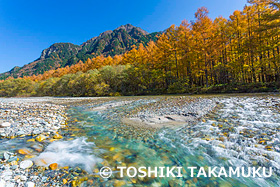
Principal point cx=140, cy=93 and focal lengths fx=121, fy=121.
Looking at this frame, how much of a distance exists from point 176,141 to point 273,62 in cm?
1775

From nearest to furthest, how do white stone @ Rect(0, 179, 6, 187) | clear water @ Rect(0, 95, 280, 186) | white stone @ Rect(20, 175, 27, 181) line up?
white stone @ Rect(0, 179, 6, 187) < white stone @ Rect(20, 175, 27, 181) < clear water @ Rect(0, 95, 280, 186)

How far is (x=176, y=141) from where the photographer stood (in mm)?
4090

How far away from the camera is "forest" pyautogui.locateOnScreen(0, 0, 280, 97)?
14078mm

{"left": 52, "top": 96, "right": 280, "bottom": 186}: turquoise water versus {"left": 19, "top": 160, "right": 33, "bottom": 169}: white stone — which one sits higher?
{"left": 19, "top": 160, "right": 33, "bottom": 169}: white stone

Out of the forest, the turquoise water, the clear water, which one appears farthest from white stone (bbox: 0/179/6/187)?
the forest

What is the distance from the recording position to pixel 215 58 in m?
18.3

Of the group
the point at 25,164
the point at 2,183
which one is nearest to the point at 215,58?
the point at 25,164

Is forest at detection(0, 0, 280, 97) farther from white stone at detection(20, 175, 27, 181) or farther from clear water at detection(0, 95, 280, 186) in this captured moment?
white stone at detection(20, 175, 27, 181)

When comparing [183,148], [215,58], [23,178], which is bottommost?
[183,148]

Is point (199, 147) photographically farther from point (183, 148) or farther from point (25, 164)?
point (25, 164)

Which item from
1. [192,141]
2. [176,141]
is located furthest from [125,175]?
[192,141]

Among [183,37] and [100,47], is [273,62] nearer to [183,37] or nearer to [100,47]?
[183,37]

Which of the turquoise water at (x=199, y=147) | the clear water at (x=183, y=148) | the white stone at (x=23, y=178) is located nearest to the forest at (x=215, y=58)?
the turquoise water at (x=199, y=147)

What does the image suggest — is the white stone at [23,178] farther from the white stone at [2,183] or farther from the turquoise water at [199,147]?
the turquoise water at [199,147]
